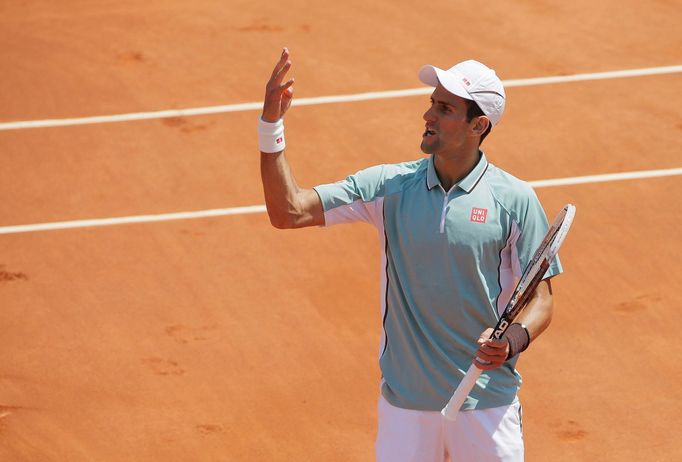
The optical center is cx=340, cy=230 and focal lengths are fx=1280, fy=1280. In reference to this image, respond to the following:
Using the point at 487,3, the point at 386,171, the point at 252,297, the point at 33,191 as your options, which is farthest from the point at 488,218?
the point at 487,3

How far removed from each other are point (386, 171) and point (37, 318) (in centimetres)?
455

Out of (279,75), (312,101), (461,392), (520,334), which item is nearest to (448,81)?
(279,75)

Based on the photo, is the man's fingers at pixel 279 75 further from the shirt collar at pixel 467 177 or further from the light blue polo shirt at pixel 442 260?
the shirt collar at pixel 467 177

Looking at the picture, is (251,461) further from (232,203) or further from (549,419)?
(232,203)

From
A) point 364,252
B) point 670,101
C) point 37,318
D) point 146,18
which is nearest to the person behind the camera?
point 37,318

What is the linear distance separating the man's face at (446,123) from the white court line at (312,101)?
7047 millimetres

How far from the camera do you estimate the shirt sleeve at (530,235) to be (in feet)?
18.5

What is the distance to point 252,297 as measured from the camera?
973cm

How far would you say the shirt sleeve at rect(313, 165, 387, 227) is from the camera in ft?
18.8

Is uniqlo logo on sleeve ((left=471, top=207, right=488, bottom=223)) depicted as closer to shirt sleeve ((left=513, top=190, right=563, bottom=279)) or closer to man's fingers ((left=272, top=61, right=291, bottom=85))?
shirt sleeve ((left=513, top=190, right=563, bottom=279))

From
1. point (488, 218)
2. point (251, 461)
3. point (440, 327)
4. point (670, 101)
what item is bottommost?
point (251, 461)

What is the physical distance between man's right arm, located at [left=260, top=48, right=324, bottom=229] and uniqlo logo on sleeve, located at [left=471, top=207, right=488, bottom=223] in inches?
27.3

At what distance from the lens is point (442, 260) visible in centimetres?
563

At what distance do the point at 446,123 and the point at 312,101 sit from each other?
7.16 metres
